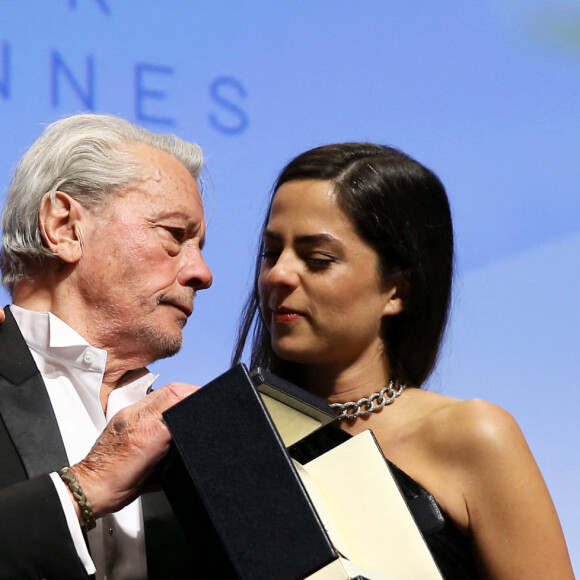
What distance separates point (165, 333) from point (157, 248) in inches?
5.8

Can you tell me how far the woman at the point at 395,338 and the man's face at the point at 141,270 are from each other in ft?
0.50

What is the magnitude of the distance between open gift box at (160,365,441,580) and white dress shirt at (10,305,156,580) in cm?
28

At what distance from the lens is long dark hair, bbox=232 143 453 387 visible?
5.48ft

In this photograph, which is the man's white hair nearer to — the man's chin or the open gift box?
the man's chin

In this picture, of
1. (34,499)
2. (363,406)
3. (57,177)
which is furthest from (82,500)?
(57,177)

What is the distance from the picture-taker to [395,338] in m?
1.75

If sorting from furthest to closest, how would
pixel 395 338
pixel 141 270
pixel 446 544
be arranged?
pixel 395 338 → pixel 141 270 → pixel 446 544

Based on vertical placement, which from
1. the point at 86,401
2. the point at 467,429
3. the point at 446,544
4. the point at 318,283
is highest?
the point at 318,283

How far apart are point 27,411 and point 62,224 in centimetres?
45

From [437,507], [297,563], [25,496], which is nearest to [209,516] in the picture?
[297,563]

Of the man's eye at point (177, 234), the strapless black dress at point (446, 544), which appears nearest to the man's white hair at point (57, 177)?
the man's eye at point (177, 234)

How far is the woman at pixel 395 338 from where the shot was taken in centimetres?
153

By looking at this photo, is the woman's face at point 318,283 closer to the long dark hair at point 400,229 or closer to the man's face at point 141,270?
the long dark hair at point 400,229

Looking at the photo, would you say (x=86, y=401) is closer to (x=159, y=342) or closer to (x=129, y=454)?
(x=159, y=342)
